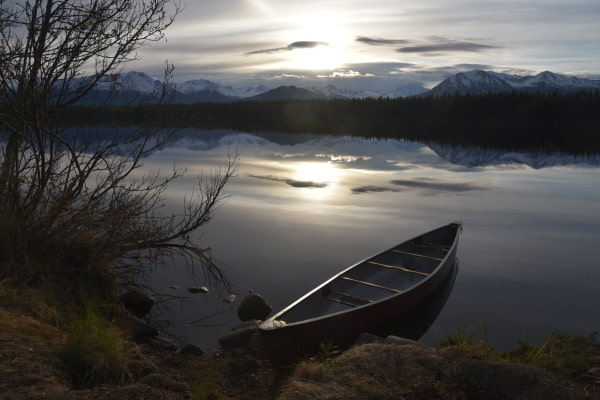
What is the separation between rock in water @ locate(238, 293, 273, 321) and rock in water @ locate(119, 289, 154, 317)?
6.04 feet

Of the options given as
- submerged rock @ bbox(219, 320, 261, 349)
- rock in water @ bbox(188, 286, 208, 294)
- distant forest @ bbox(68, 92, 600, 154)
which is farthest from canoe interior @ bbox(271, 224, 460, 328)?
distant forest @ bbox(68, 92, 600, 154)

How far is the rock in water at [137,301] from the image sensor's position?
9891 mm

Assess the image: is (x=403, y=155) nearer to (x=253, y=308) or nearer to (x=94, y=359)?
(x=253, y=308)

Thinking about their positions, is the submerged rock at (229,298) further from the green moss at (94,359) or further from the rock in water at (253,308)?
the green moss at (94,359)

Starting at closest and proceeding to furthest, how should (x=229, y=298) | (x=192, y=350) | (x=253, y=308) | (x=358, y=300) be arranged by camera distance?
(x=192, y=350) → (x=358, y=300) → (x=253, y=308) → (x=229, y=298)

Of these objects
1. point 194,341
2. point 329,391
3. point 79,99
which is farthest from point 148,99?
point 329,391

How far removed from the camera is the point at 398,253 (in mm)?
13031

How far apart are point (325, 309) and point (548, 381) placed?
4.76 metres

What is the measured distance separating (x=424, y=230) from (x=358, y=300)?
26.3ft

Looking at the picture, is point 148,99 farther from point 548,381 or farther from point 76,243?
point 548,381

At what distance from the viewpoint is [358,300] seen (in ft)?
32.2

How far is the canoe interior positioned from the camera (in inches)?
367

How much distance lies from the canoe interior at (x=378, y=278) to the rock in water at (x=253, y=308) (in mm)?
1231

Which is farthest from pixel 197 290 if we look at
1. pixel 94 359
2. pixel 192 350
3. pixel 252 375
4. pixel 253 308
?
pixel 94 359
